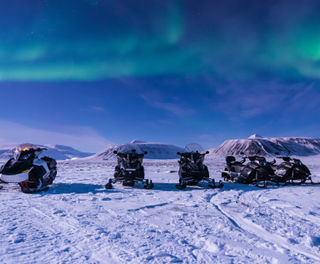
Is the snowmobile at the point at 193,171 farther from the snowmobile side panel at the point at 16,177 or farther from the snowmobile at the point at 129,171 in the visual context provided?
the snowmobile side panel at the point at 16,177

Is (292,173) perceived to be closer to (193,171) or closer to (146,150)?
(193,171)

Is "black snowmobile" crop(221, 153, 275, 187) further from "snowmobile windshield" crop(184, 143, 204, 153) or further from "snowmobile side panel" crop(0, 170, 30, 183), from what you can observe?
"snowmobile side panel" crop(0, 170, 30, 183)

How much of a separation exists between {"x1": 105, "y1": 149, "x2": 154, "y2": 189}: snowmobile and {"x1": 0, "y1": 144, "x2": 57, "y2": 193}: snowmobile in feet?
7.27

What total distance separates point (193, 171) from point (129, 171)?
8.18 ft

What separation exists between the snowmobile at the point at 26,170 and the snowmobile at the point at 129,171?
222 cm

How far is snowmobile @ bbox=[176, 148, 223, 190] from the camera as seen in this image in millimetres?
8173

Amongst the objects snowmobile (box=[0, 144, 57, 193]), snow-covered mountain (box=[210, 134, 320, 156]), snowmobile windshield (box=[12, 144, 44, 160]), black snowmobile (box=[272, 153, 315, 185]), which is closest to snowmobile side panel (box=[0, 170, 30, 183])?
snowmobile (box=[0, 144, 57, 193])

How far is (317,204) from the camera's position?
529 cm

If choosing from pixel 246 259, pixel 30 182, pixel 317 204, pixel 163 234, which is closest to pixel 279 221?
pixel 246 259

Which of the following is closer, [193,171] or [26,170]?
[26,170]

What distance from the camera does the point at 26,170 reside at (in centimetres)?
657

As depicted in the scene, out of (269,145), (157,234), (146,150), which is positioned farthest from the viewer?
(269,145)

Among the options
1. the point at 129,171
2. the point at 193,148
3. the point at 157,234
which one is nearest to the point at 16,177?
the point at 129,171

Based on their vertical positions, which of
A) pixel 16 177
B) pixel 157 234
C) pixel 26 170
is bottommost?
pixel 157 234
